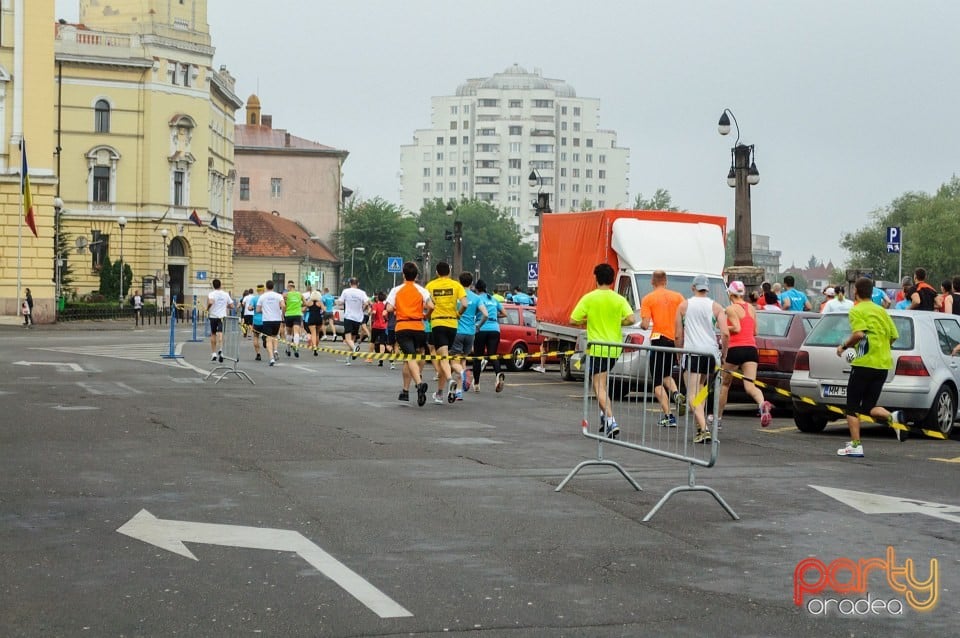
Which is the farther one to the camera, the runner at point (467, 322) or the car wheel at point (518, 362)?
the car wheel at point (518, 362)

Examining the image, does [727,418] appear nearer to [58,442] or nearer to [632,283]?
[632,283]

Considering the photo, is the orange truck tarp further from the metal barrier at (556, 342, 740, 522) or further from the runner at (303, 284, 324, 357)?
the metal barrier at (556, 342, 740, 522)

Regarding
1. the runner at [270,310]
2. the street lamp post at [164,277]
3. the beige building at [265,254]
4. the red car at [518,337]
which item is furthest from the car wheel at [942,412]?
the beige building at [265,254]

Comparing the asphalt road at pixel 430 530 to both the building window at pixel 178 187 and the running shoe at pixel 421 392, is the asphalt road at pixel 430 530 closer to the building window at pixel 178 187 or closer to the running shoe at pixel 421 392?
the running shoe at pixel 421 392

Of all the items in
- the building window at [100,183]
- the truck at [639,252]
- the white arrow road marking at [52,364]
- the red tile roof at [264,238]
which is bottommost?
the white arrow road marking at [52,364]

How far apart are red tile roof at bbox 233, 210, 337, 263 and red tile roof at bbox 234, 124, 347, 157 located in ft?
36.4

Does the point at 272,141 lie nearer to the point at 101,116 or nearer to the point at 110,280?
the point at 101,116

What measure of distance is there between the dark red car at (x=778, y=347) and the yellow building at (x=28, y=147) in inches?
1676

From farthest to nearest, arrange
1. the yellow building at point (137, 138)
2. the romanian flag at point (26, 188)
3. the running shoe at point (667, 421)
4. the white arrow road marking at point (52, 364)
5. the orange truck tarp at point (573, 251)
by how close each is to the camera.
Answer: the yellow building at point (137, 138)
the romanian flag at point (26, 188)
the white arrow road marking at point (52, 364)
the orange truck tarp at point (573, 251)
the running shoe at point (667, 421)

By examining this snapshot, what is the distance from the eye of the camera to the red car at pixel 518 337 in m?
32.4

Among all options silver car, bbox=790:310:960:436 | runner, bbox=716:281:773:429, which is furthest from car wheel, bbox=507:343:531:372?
silver car, bbox=790:310:960:436

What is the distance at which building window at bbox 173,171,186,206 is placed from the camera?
86750 mm

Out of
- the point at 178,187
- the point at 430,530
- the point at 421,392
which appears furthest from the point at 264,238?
the point at 430,530

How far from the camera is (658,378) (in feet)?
35.6
